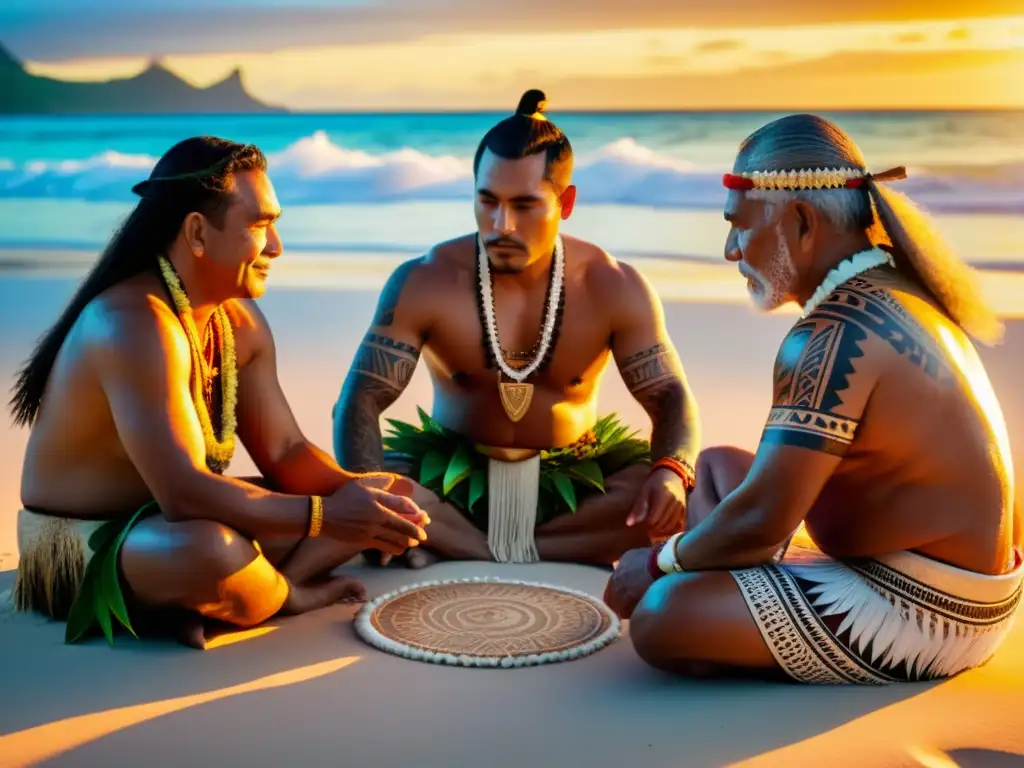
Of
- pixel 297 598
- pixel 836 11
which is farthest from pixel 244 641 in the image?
pixel 836 11

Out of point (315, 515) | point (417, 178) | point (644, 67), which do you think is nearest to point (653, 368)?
point (315, 515)

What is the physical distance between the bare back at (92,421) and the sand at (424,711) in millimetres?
410

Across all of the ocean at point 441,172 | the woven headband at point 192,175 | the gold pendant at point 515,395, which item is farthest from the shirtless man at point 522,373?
the ocean at point 441,172

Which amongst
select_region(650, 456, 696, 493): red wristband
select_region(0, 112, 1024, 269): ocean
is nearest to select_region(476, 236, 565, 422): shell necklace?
select_region(650, 456, 696, 493): red wristband

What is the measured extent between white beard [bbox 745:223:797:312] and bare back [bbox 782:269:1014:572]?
0.17 meters

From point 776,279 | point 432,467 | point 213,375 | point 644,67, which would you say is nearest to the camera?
point 776,279

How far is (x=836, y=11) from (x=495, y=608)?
772 inches

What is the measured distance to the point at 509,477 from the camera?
4.52 m

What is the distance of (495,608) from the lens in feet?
12.7

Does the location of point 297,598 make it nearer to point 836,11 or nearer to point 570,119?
point 570,119

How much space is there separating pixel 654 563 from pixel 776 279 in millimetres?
846

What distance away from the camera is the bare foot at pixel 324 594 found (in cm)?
382

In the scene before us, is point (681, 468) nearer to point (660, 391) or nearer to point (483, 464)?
point (660, 391)

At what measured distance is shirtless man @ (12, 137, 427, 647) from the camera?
340 cm
